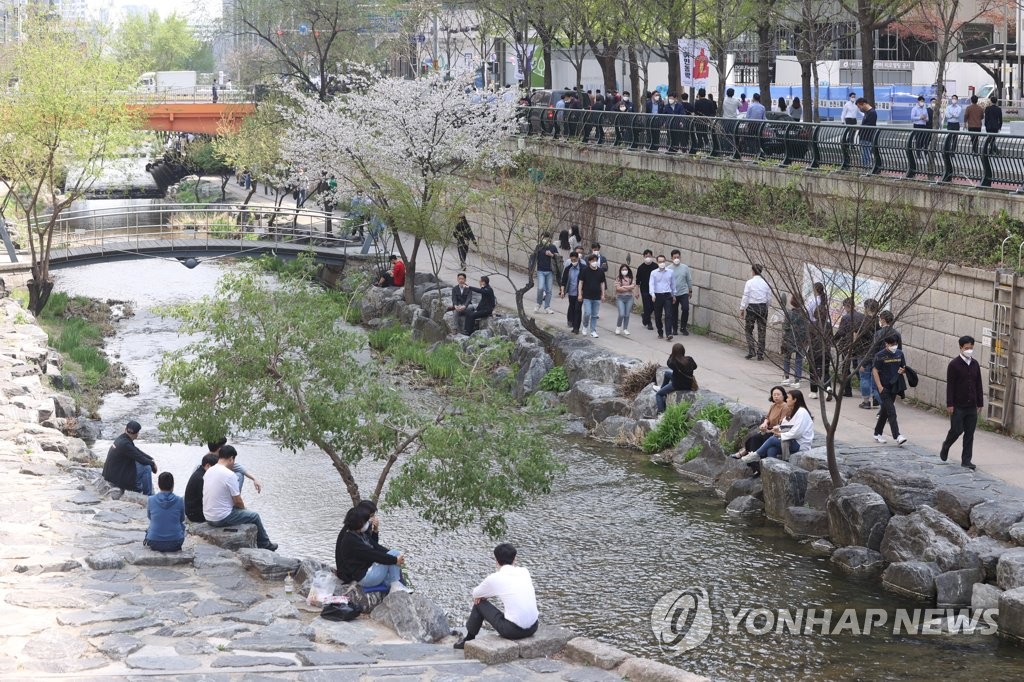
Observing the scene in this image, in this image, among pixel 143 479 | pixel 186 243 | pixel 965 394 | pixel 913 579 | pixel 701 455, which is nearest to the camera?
pixel 913 579

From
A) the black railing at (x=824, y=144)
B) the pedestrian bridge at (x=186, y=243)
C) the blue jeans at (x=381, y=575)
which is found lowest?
the blue jeans at (x=381, y=575)

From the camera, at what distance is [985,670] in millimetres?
12242

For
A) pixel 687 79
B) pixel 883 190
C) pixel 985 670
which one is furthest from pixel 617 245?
pixel 985 670

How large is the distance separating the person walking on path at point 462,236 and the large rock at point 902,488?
16802 millimetres

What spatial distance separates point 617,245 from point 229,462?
18295mm

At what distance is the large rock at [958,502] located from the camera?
1490 centimetres

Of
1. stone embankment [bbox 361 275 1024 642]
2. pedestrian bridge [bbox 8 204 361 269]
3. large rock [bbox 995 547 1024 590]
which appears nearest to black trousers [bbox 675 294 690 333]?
stone embankment [bbox 361 275 1024 642]

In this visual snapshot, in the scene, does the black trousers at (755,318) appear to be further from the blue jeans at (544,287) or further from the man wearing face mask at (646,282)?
the blue jeans at (544,287)

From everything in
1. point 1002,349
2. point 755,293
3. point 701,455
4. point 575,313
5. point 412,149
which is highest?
point 412,149

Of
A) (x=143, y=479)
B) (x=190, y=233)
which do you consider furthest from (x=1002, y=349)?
(x=190, y=233)

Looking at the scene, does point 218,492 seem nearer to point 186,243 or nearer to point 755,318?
point 755,318

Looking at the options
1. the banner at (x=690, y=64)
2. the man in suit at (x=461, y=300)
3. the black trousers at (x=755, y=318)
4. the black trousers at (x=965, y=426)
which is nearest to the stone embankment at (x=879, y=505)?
the black trousers at (x=965, y=426)

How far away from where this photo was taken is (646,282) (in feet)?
87.6

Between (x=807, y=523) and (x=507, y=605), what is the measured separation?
6.72 m
